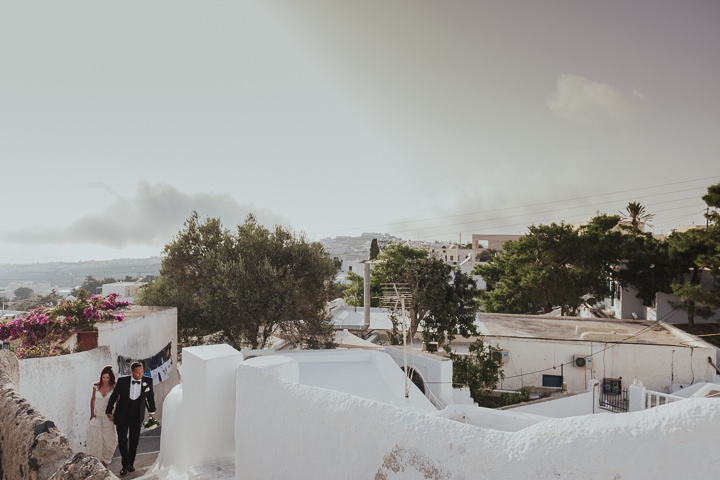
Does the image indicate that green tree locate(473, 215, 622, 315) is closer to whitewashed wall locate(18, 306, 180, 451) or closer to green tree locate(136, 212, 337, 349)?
green tree locate(136, 212, 337, 349)

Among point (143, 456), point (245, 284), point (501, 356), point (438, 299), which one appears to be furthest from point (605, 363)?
point (143, 456)

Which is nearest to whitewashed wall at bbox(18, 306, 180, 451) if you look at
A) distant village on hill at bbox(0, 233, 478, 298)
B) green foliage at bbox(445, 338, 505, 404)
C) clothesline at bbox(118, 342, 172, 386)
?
clothesline at bbox(118, 342, 172, 386)

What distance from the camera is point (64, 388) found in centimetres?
656

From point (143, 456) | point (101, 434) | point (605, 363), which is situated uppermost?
point (101, 434)

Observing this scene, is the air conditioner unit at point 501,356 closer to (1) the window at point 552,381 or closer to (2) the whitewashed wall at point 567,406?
(1) the window at point 552,381

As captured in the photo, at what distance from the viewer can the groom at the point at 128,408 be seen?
203 inches

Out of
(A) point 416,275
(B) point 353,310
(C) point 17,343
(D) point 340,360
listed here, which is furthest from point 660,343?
(C) point 17,343

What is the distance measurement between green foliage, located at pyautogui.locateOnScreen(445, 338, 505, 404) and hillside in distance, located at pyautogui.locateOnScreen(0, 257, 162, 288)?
436ft

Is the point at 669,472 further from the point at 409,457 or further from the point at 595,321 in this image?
the point at 595,321

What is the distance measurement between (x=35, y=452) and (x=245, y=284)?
1062 centimetres

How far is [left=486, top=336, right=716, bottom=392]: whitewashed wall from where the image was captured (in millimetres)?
15422

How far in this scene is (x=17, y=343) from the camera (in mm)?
7566

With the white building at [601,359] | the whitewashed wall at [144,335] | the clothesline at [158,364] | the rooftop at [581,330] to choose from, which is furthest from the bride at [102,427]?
the rooftop at [581,330]

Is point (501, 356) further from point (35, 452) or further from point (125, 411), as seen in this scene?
point (35, 452)
